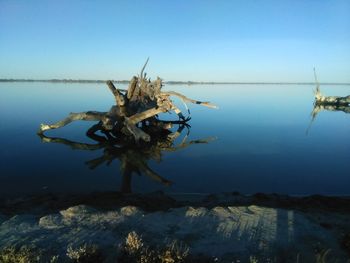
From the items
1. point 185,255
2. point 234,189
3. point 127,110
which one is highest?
point 127,110

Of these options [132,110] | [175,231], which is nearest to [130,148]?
[132,110]

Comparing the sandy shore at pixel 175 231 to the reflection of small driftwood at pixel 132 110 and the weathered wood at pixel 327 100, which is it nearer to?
the reflection of small driftwood at pixel 132 110

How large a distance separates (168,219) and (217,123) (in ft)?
69.8

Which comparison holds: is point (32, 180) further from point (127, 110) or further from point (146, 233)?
point (127, 110)

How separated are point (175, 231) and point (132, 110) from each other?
44.7ft

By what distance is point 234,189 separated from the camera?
442 inches

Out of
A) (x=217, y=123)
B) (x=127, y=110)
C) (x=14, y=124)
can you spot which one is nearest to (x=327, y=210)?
(x=127, y=110)

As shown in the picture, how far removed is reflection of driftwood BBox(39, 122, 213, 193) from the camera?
42.7 feet

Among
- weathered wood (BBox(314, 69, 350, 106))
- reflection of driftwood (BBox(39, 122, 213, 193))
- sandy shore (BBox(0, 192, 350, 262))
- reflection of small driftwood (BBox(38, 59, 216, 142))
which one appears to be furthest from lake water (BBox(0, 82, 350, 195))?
weathered wood (BBox(314, 69, 350, 106))

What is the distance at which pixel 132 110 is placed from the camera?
19453 mm

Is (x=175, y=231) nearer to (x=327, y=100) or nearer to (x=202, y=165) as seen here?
(x=202, y=165)

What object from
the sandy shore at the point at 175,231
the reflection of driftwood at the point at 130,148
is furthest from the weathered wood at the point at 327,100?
the sandy shore at the point at 175,231

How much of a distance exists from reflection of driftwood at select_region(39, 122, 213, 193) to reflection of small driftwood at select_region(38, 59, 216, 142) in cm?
51

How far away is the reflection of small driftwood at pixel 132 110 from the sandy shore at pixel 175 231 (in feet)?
30.1
